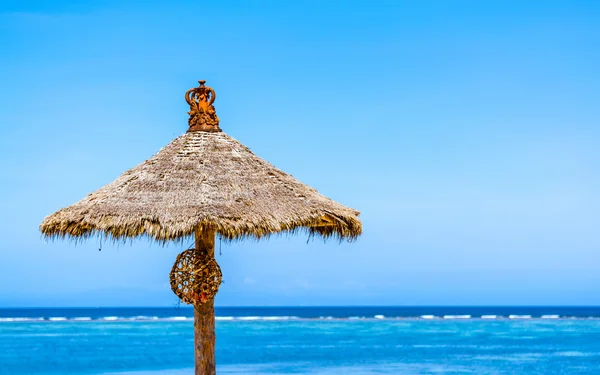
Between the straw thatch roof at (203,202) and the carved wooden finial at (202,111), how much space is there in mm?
64

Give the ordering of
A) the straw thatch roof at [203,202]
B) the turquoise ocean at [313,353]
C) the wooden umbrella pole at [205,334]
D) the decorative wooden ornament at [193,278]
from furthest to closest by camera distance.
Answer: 1. the turquoise ocean at [313,353]
2. the wooden umbrella pole at [205,334]
3. the decorative wooden ornament at [193,278]
4. the straw thatch roof at [203,202]

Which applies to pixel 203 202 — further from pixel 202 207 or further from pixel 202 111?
pixel 202 111

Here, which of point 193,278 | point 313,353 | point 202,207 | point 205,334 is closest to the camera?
point 202,207

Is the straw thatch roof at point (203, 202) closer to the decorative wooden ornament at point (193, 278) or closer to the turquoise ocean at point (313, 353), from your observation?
the decorative wooden ornament at point (193, 278)

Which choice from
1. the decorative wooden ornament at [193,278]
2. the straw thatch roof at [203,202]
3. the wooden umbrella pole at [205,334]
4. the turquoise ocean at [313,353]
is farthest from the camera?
the turquoise ocean at [313,353]

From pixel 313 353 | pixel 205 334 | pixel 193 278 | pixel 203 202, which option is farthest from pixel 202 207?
pixel 313 353

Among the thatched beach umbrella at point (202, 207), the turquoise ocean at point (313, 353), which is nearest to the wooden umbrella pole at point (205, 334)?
the thatched beach umbrella at point (202, 207)

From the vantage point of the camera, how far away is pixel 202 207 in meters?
6.11

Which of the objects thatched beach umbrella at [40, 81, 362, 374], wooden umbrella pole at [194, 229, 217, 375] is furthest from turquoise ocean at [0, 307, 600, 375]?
thatched beach umbrella at [40, 81, 362, 374]

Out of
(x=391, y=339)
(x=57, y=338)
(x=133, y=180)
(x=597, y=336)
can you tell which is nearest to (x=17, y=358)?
(x=57, y=338)

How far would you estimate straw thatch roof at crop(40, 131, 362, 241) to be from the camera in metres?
6.09

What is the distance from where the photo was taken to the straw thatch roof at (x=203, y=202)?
20.0 ft

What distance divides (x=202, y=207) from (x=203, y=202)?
0.06 metres

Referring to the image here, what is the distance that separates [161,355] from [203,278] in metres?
14.5
